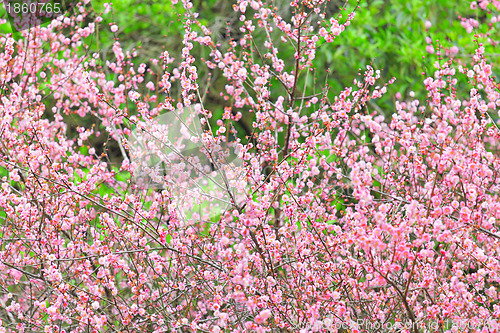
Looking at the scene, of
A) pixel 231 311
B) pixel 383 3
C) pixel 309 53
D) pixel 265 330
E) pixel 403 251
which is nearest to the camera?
pixel 403 251

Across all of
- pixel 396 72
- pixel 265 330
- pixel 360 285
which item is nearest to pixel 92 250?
pixel 265 330

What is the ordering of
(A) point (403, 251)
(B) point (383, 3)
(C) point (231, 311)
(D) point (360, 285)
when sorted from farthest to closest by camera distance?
(B) point (383, 3), (C) point (231, 311), (D) point (360, 285), (A) point (403, 251)

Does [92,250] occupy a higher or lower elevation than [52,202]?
lower

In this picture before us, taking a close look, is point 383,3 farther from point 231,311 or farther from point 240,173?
point 231,311

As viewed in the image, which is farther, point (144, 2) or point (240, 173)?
point (144, 2)

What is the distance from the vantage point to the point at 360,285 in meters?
2.24

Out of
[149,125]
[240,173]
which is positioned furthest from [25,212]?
[240,173]

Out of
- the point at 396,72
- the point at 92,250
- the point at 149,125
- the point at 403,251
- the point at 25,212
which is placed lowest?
the point at 403,251

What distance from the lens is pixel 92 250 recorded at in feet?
8.34

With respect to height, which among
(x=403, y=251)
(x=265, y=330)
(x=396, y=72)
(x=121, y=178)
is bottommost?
(x=265, y=330)

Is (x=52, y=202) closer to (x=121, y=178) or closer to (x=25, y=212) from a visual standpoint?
(x=25, y=212)

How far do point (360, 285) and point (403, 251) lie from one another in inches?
14.6

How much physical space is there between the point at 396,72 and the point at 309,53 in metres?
2.67

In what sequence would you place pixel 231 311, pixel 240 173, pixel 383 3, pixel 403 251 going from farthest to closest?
pixel 383 3 < pixel 240 173 < pixel 231 311 < pixel 403 251
